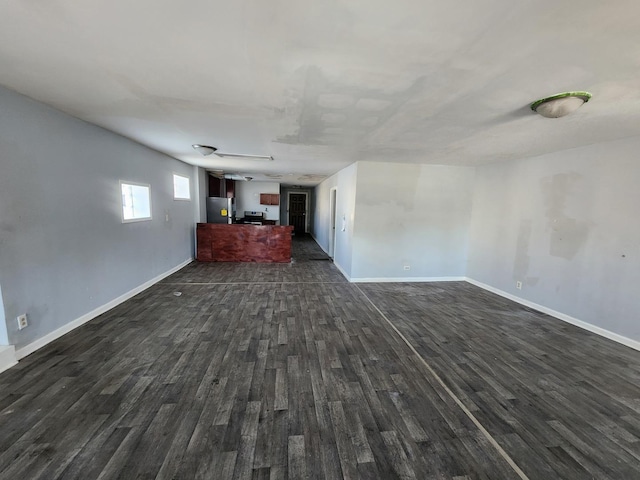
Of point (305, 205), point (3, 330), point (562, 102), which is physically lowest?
point (3, 330)

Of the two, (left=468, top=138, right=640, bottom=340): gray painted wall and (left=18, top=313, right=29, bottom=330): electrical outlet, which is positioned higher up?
(left=468, top=138, right=640, bottom=340): gray painted wall

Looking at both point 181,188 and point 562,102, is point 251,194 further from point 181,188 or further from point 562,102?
point 562,102

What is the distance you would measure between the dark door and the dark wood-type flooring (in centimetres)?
887

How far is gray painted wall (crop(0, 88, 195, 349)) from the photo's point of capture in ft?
7.48

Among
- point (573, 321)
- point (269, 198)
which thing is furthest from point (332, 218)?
point (573, 321)

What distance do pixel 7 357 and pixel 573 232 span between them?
639 cm

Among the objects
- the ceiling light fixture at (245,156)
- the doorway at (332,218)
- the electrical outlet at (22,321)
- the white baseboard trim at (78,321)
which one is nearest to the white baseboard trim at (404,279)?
the doorway at (332,218)

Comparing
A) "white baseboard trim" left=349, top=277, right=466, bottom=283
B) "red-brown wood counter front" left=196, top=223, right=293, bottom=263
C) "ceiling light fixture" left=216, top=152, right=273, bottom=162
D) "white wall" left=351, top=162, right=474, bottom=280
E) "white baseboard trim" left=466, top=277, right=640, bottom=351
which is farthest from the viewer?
"red-brown wood counter front" left=196, top=223, right=293, bottom=263

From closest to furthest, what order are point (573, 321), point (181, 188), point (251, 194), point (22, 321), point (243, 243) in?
point (22, 321)
point (573, 321)
point (181, 188)
point (243, 243)
point (251, 194)

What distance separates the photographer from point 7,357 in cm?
221

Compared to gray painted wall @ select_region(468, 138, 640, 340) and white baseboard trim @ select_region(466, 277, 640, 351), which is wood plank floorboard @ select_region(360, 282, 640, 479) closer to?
white baseboard trim @ select_region(466, 277, 640, 351)

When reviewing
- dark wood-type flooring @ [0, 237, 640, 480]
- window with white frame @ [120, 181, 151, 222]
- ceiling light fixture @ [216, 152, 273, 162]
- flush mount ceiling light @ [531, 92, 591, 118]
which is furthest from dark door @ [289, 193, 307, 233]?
flush mount ceiling light @ [531, 92, 591, 118]

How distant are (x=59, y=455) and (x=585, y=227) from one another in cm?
554

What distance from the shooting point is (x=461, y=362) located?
8.35 feet
